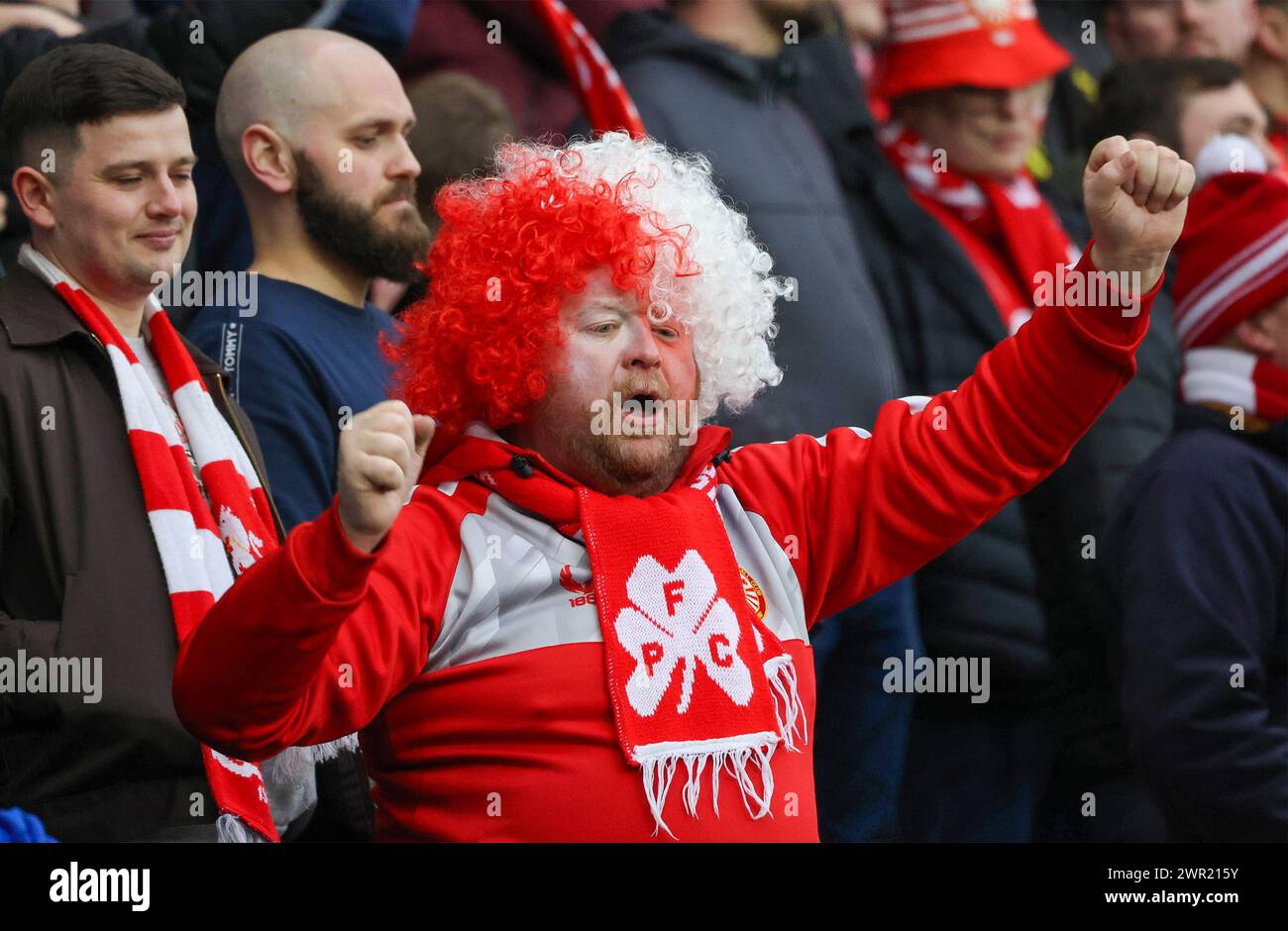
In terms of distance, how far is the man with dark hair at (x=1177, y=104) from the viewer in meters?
3.60

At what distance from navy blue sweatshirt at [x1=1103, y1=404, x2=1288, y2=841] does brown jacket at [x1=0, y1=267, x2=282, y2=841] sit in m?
1.76

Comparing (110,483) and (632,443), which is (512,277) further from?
(110,483)

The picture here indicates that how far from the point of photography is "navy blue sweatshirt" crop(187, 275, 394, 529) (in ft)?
8.94

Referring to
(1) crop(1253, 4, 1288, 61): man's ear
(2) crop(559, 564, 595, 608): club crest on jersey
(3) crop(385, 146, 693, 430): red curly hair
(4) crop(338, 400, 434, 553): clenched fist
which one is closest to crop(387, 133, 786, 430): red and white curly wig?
(3) crop(385, 146, 693, 430): red curly hair

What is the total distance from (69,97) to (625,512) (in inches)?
40.6

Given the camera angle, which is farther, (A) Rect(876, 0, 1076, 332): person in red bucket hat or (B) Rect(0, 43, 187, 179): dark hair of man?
(A) Rect(876, 0, 1076, 332): person in red bucket hat

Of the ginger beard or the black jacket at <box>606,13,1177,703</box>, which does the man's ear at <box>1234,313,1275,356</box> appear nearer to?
the black jacket at <box>606,13,1177,703</box>

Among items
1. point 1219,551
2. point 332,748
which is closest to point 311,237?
point 332,748

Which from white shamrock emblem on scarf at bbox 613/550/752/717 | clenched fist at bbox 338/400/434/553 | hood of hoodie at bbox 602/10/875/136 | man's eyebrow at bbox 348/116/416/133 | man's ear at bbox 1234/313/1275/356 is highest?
hood of hoodie at bbox 602/10/875/136

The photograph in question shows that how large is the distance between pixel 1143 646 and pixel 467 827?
165 centimetres

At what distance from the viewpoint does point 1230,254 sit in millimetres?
3404

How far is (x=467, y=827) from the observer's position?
2033 mm
